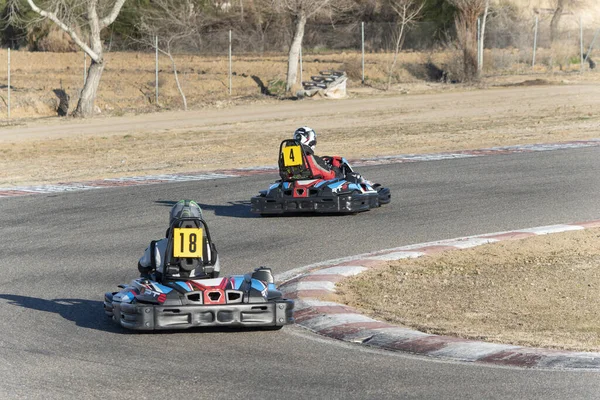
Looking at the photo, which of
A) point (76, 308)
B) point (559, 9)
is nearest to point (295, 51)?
point (559, 9)

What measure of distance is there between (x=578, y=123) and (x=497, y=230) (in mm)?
13599

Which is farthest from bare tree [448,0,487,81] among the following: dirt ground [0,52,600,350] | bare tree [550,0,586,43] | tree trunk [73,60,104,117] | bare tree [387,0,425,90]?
tree trunk [73,60,104,117]


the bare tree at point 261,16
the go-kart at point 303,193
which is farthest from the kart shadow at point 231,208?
the bare tree at point 261,16

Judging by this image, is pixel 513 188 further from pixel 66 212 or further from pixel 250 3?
pixel 250 3

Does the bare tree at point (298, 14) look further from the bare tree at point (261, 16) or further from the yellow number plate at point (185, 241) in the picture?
the yellow number plate at point (185, 241)

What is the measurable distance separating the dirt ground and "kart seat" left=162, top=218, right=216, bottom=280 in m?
1.46

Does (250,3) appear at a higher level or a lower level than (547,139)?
higher

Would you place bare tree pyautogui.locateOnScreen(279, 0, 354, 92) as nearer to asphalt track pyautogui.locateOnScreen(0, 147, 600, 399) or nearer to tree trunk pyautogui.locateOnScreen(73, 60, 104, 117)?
tree trunk pyautogui.locateOnScreen(73, 60, 104, 117)

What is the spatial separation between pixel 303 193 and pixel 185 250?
18.5 ft

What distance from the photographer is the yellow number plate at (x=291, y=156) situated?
13.0 m

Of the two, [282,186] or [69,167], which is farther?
[69,167]

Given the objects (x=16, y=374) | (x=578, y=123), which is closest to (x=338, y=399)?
(x=16, y=374)

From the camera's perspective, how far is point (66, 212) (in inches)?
559

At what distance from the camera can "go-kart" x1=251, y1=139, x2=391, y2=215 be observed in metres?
Answer: 13.1
